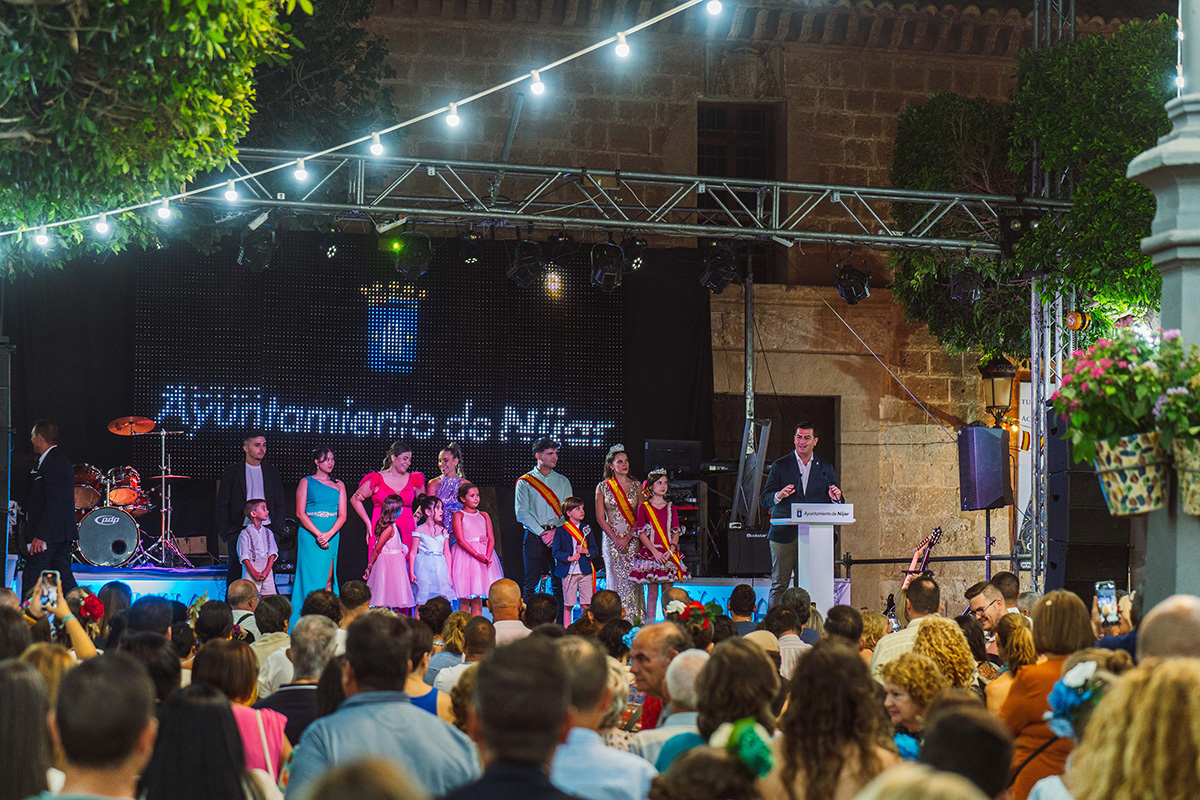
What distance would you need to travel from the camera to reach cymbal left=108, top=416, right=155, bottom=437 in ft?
37.2

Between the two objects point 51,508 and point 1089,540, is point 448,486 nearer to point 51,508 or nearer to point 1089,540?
point 51,508

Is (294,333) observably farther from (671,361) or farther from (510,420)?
(671,361)

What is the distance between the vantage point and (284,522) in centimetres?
1116

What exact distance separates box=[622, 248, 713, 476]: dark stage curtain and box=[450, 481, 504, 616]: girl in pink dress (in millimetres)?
2721

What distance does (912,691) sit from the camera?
390 cm

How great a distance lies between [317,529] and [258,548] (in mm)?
521

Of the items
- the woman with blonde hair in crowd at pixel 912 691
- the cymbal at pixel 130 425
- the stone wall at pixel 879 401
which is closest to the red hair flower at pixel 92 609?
the cymbal at pixel 130 425

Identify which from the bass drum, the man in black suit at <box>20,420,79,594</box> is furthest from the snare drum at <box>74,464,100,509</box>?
the man in black suit at <box>20,420,79,594</box>

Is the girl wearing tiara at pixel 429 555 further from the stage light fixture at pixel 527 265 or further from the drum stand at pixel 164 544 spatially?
the drum stand at pixel 164 544

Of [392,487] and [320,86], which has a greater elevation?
[320,86]

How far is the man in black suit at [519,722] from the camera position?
Result: 2.22 metres

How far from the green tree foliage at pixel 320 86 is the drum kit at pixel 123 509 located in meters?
2.89

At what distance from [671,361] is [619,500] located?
2.54 m

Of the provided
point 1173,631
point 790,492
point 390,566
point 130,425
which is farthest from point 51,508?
point 1173,631
